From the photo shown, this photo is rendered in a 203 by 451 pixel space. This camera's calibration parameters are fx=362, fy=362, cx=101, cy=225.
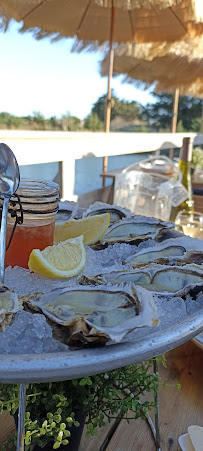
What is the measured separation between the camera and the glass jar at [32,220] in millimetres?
640

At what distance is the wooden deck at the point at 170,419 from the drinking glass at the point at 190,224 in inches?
20.7

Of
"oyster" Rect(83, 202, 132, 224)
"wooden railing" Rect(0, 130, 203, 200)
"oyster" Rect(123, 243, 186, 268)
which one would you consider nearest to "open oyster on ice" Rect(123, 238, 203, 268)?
"oyster" Rect(123, 243, 186, 268)

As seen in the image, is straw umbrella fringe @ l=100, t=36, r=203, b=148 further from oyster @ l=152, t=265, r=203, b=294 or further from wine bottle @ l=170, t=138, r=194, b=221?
oyster @ l=152, t=265, r=203, b=294

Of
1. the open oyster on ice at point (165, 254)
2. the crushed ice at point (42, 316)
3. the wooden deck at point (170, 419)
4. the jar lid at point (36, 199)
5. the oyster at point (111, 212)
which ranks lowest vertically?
the wooden deck at point (170, 419)

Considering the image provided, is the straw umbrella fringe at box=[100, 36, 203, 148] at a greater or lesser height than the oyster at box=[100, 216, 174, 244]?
greater

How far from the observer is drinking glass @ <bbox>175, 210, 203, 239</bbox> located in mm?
1495

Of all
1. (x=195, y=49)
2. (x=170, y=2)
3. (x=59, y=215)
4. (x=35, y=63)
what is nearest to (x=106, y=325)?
(x=59, y=215)

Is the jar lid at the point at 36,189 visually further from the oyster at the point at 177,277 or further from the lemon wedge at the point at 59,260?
the oyster at the point at 177,277

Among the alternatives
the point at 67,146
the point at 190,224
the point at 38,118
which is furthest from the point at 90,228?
the point at 38,118

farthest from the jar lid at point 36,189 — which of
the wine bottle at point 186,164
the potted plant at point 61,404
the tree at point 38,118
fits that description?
the tree at point 38,118

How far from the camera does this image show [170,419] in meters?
0.94

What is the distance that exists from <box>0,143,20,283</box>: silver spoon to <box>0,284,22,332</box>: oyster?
40 millimetres

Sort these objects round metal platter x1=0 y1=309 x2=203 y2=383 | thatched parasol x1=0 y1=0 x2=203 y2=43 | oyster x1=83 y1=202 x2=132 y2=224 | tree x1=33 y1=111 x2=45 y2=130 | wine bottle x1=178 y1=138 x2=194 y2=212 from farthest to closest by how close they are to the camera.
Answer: tree x1=33 y1=111 x2=45 y2=130 → thatched parasol x1=0 y1=0 x2=203 y2=43 → wine bottle x1=178 y1=138 x2=194 y2=212 → oyster x1=83 y1=202 x2=132 y2=224 → round metal platter x1=0 y1=309 x2=203 y2=383

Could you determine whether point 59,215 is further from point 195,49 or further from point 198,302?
point 195,49
